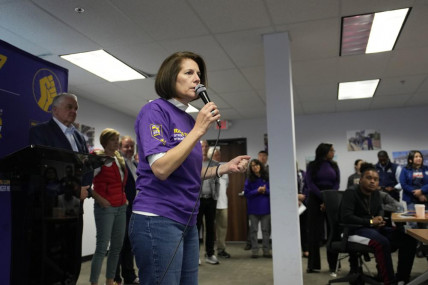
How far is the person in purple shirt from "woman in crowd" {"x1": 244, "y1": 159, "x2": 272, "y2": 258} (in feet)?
13.4

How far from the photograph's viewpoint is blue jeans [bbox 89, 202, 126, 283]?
2902mm

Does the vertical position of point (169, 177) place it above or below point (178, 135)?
below

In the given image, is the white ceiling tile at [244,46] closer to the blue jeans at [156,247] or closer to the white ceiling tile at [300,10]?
the white ceiling tile at [300,10]

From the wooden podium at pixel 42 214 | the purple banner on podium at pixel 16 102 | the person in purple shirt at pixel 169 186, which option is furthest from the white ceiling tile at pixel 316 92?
the person in purple shirt at pixel 169 186

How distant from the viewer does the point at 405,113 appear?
691 centimetres

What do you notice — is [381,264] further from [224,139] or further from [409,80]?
[224,139]

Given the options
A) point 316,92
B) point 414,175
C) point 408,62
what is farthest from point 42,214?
point 316,92

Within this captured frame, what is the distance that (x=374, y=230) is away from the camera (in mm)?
3064

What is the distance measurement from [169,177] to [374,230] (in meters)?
2.62

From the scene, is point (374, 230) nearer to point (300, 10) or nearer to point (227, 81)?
point (300, 10)

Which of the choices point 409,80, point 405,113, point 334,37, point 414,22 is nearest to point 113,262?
point 334,37

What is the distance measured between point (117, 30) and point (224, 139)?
4658mm

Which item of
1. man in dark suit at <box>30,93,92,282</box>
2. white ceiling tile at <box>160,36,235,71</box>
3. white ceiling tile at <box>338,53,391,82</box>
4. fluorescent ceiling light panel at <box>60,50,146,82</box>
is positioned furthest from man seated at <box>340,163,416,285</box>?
fluorescent ceiling light panel at <box>60,50,146,82</box>

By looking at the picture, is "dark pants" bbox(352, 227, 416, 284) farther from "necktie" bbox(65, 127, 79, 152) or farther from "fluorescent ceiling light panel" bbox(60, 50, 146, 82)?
"fluorescent ceiling light panel" bbox(60, 50, 146, 82)
